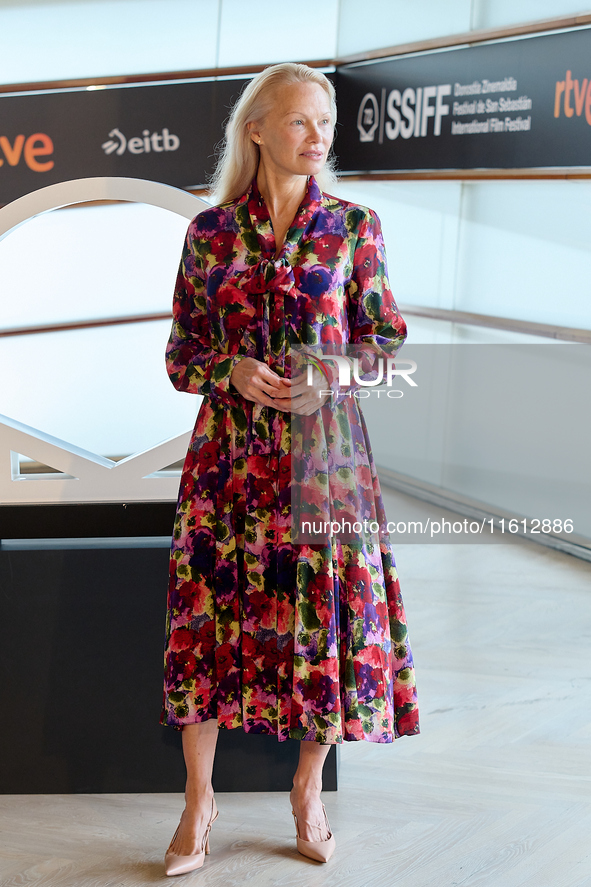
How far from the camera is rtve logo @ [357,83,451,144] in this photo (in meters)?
4.72

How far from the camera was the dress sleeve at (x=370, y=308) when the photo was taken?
1.80 meters

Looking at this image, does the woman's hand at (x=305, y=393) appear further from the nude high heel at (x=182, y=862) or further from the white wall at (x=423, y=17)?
the white wall at (x=423, y=17)

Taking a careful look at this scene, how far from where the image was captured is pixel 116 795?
7.21 feet

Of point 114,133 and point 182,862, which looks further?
point 114,133

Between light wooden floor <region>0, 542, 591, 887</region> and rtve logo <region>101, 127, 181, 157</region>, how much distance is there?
2.55 metres

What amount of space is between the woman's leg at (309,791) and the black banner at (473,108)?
3087 millimetres

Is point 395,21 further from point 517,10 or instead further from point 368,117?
point 517,10

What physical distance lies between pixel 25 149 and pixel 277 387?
2610mm

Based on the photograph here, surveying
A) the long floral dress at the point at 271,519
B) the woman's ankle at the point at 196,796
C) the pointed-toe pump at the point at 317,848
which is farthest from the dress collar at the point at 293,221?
the pointed-toe pump at the point at 317,848

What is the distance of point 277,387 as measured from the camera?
5.67 ft

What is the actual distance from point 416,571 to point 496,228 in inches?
74.2

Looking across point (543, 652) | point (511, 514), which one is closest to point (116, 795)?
point (511, 514)

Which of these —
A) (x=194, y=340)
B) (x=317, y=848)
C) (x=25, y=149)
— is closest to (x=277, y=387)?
(x=194, y=340)

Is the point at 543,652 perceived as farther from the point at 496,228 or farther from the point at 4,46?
the point at 4,46
